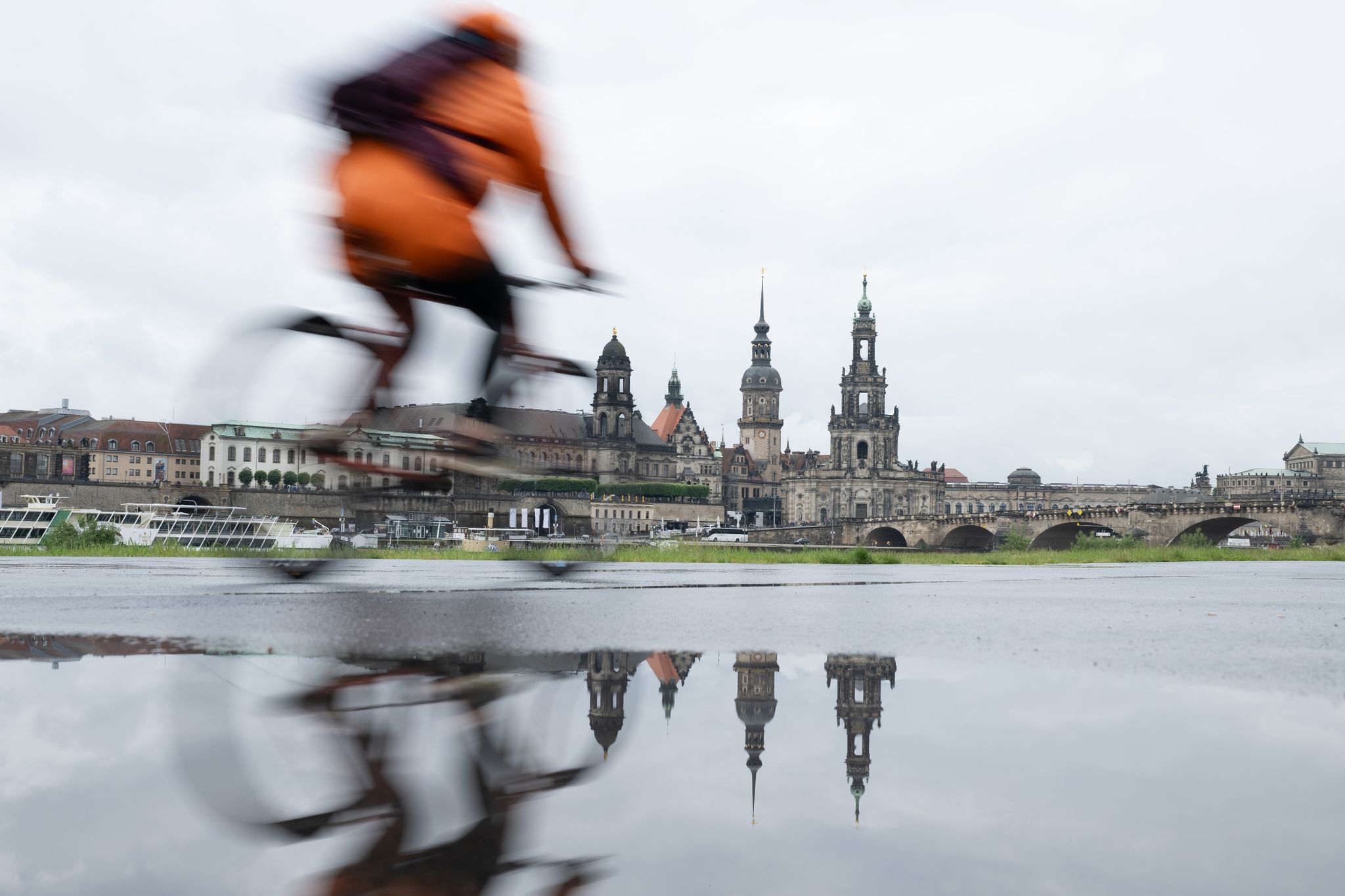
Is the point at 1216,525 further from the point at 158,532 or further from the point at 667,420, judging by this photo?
the point at 667,420

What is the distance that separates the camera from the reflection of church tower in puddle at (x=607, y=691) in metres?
2.07

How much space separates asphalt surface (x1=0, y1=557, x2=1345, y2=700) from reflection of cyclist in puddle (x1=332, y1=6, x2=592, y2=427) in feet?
4.28

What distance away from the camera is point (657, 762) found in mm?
1795

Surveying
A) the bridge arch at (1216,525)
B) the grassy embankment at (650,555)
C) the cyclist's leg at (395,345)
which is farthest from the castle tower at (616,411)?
the cyclist's leg at (395,345)

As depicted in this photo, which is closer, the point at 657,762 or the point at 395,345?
the point at 657,762

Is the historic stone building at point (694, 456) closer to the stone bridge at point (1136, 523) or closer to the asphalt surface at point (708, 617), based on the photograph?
the stone bridge at point (1136, 523)

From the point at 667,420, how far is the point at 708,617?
116m

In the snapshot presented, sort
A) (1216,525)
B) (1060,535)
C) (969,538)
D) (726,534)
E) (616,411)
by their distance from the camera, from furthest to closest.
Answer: (616,411)
(726,534)
(969,538)
(1060,535)
(1216,525)

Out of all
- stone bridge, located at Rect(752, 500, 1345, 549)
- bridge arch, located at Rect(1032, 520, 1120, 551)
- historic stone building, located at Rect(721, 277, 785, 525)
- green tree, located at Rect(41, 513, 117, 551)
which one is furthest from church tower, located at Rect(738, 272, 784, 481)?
green tree, located at Rect(41, 513, 117, 551)

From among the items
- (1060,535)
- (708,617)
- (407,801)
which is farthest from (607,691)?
(1060,535)

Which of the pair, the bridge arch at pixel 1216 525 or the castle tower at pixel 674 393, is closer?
the bridge arch at pixel 1216 525

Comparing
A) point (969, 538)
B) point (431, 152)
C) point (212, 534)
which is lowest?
point (969, 538)

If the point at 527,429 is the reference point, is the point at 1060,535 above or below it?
below

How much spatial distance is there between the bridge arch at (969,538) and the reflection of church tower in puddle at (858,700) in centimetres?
6649
